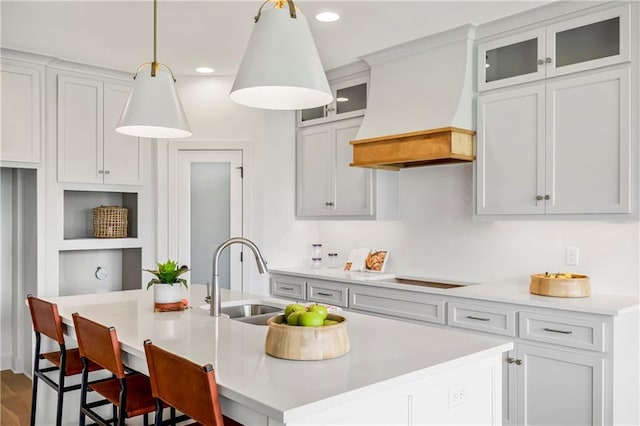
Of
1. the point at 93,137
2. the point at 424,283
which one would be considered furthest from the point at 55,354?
the point at 424,283

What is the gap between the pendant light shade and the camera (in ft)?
8.75

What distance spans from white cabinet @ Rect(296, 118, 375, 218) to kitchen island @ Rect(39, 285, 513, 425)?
1.99m

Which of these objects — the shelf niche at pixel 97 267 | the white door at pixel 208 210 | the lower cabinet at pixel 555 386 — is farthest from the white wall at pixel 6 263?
the lower cabinet at pixel 555 386

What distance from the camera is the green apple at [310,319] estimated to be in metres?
1.82

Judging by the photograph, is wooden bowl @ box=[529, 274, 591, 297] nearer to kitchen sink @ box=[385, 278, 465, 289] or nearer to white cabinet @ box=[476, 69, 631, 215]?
white cabinet @ box=[476, 69, 631, 215]

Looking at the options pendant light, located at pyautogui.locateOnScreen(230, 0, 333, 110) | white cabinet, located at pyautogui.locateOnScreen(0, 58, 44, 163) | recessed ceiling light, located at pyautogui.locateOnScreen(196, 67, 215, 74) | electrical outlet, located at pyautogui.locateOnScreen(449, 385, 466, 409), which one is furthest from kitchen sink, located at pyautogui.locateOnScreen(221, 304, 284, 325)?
recessed ceiling light, located at pyautogui.locateOnScreen(196, 67, 215, 74)

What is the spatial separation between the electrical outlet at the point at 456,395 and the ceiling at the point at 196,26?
2.28 meters

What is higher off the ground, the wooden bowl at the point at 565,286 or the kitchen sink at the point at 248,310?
the wooden bowl at the point at 565,286

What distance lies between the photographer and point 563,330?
2.87 m

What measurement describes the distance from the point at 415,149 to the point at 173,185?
2.42m

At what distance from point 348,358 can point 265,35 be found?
1166mm

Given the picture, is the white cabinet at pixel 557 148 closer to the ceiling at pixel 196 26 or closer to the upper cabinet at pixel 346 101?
the ceiling at pixel 196 26

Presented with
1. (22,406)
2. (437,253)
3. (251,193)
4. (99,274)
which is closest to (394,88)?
(437,253)

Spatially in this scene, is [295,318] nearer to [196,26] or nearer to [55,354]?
[55,354]
